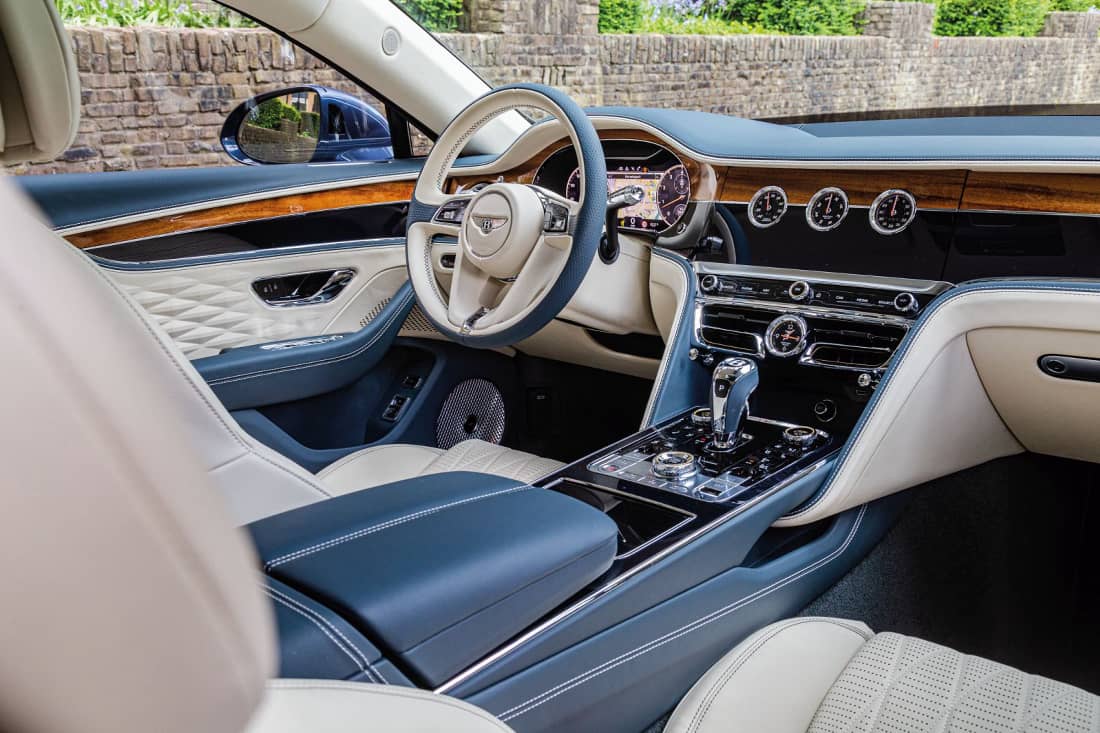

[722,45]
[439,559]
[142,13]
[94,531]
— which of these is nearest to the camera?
[94,531]

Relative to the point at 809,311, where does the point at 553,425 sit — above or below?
below

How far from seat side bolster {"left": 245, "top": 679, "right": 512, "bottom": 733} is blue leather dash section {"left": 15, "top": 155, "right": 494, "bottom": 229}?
148cm

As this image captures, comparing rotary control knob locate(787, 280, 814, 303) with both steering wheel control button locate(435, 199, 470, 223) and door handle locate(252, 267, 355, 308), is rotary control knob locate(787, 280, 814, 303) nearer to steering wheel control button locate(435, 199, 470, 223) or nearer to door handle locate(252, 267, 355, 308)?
steering wheel control button locate(435, 199, 470, 223)

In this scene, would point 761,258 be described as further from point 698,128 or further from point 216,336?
point 216,336

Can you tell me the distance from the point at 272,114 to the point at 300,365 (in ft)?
2.42

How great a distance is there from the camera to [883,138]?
1.72 meters

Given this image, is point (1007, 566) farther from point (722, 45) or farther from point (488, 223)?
point (722, 45)

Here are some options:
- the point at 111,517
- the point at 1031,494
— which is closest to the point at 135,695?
the point at 111,517

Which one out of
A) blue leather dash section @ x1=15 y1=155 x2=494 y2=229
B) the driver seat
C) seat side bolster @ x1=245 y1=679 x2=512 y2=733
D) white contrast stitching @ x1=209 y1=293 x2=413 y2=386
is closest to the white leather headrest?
the driver seat

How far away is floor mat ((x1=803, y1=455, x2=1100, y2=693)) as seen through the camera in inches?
68.4

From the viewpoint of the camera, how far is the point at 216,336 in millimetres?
2096

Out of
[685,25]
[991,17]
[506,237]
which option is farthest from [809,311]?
[685,25]

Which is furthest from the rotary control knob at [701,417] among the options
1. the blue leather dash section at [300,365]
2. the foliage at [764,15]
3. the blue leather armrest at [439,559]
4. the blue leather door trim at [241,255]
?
the foliage at [764,15]

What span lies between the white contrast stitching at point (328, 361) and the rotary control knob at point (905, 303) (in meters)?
1.11
